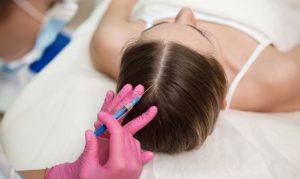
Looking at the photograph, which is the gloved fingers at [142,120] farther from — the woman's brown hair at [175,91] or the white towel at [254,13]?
the white towel at [254,13]

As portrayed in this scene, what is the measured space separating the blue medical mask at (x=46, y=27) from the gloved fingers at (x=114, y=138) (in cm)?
81

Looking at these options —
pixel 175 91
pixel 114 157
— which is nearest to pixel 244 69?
pixel 175 91

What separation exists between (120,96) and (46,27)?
77cm

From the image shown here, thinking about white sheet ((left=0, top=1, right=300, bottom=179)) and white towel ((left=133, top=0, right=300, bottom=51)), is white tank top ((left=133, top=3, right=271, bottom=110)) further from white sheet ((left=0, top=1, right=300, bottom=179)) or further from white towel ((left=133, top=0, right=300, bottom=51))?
white sheet ((left=0, top=1, right=300, bottom=179))

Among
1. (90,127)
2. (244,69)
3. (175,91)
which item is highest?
(175,91)

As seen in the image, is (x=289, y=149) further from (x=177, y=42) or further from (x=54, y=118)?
(x=54, y=118)

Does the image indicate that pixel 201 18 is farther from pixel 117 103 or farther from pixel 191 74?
pixel 117 103

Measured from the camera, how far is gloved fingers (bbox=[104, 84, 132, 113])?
0.85m

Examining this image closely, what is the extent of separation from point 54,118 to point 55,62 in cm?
29

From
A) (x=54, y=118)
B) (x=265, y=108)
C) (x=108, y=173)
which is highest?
(x=108, y=173)

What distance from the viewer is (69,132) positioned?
1125 mm

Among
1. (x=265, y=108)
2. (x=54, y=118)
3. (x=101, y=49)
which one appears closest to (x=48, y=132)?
(x=54, y=118)

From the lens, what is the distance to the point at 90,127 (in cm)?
112

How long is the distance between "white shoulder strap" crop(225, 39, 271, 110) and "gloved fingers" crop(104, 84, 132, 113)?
1.27ft
